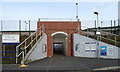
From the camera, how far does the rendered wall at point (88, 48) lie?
1667 cm

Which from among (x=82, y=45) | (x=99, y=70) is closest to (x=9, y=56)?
(x=99, y=70)

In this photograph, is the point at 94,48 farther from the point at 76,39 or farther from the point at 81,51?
the point at 76,39

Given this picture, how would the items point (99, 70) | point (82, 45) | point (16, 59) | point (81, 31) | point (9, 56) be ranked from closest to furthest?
1. point (99, 70)
2. point (16, 59)
3. point (9, 56)
4. point (82, 45)
5. point (81, 31)

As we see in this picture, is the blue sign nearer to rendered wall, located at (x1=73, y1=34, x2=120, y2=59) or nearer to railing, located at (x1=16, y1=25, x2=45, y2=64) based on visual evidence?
rendered wall, located at (x1=73, y1=34, x2=120, y2=59)

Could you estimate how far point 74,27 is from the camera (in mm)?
24609

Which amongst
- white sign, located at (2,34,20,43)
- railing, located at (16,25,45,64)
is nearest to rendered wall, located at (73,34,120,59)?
railing, located at (16,25,45,64)

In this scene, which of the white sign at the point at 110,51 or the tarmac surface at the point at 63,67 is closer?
the tarmac surface at the point at 63,67

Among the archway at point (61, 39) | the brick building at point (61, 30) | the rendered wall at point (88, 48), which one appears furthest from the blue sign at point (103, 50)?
the archway at point (61, 39)

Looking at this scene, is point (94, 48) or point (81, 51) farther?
point (81, 51)

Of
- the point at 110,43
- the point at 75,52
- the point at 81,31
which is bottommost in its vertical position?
the point at 75,52

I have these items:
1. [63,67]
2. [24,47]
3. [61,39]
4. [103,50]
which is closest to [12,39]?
[24,47]

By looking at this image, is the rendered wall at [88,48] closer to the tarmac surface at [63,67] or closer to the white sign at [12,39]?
the tarmac surface at [63,67]

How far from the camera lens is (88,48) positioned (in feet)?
62.8

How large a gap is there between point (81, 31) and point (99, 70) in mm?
14231
